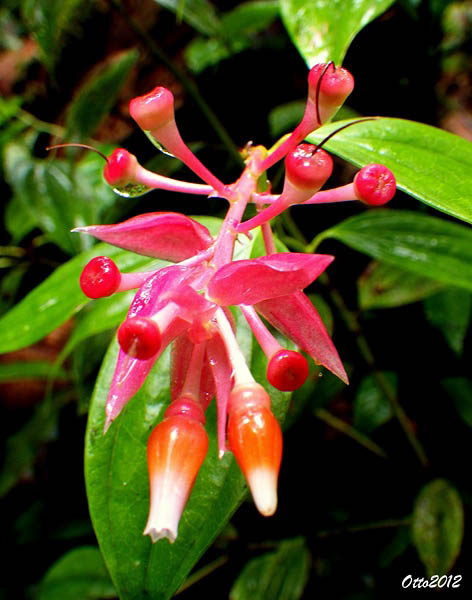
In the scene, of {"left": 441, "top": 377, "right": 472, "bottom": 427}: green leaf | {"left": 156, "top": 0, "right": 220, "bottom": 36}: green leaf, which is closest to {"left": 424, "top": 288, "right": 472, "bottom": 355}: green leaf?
{"left": 441, "top": 377, "right": 472, "bottom": 427}: green leaf

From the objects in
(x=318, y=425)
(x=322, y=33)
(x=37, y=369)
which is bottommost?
(x=318, y=425)

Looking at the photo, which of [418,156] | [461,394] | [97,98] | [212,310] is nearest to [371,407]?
[461,394]

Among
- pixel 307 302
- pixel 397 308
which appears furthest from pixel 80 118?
pixel 307 302

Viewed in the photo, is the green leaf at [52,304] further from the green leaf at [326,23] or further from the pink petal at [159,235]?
the green leaf at [326,23]

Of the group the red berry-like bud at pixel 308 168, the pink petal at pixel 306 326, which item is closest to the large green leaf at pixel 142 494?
the pink petal at pixel 306 326

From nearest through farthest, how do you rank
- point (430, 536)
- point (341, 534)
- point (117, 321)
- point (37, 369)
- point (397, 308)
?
1. point (117, 321)
2. point (430, 536)
3. point (341, 534)
4. point (397, 308)
5. point (37, 369)

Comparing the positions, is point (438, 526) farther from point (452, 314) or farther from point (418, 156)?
point (418, 156)

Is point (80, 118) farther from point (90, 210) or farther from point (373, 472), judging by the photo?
point (373, 472)
